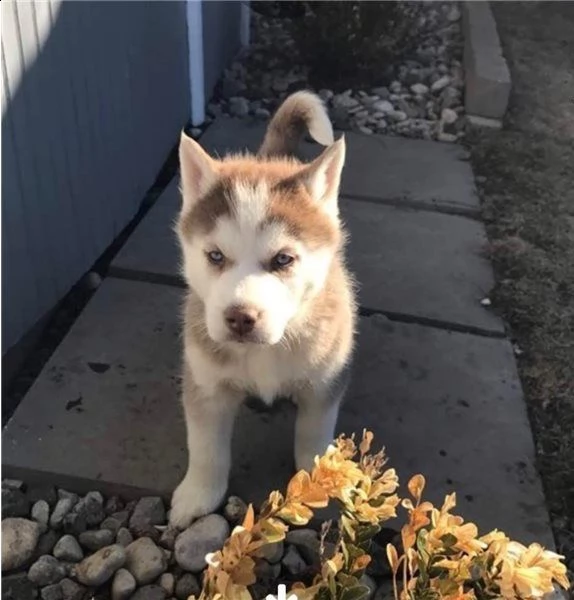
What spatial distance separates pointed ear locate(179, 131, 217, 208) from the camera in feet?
7.95

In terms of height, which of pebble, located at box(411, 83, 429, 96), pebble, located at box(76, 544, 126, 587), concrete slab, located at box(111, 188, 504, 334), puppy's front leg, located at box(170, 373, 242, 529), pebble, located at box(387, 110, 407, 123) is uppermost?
puppy's front leg, located at box(170, 373, 242, 529)

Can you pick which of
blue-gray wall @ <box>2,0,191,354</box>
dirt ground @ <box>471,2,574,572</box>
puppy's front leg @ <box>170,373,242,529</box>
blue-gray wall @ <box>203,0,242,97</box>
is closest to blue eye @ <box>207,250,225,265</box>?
puppy's front leg @ <box>170,373,242,529</box>

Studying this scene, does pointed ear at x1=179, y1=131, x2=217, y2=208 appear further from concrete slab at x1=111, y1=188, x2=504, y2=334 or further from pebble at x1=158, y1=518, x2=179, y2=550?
concrete slab at x1=111, y1=188, x2=504, y2=334

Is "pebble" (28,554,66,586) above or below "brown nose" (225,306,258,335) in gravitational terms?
below

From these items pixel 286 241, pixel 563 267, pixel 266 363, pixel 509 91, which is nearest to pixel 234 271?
pixel 286 241

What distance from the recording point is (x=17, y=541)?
258 centimetres

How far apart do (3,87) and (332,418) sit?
5.08 ft

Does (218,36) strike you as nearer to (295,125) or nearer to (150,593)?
(295,125)

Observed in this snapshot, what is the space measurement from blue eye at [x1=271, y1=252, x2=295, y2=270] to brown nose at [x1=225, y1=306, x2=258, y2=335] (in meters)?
0.17

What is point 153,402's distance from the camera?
314cm

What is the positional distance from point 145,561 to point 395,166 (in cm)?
305

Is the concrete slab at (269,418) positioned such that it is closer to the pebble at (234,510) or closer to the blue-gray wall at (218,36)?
the pebble at (234,510)

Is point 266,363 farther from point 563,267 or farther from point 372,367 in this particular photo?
point 563,267

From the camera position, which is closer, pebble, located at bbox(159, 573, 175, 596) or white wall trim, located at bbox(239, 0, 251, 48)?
pebble, located at bbox(159, 573, 175, 596)
